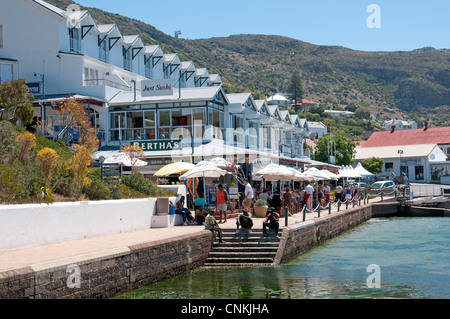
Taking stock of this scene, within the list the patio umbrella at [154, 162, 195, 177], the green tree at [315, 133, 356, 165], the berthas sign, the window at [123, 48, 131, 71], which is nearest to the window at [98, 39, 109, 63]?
the window at [123, 48, 131, 71]

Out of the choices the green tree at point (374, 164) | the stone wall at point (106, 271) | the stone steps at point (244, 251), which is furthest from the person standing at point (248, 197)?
the green tree at point (374, 164)

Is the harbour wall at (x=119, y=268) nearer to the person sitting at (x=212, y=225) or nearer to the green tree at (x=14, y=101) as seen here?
the person sitting at (x=212, y=225)

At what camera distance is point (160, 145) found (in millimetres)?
34156

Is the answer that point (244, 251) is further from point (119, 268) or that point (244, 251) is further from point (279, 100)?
point (279, 100)

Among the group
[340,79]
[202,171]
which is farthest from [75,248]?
[340,79]

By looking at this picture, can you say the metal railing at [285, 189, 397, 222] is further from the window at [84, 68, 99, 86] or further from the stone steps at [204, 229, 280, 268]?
the window at [84, 68, 99, 86]

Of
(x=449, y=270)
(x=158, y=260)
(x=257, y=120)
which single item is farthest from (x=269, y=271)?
(x=257, y=120)

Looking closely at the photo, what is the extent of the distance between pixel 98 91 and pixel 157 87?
161 inches

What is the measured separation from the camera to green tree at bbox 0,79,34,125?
25391mm

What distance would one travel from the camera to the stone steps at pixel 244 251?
18.2m

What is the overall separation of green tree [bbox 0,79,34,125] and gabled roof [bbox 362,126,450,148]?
226 feet

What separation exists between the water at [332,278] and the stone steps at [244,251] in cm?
60

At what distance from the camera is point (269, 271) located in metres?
17.2
